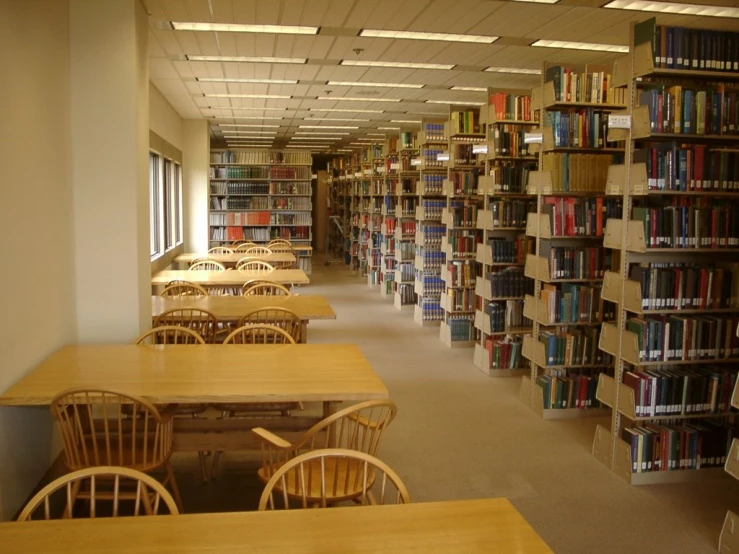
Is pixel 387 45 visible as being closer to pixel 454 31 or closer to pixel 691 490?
pixel 454 31

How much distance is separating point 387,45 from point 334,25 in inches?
31.5

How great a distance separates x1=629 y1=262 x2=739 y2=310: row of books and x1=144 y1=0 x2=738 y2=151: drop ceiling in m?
1.96

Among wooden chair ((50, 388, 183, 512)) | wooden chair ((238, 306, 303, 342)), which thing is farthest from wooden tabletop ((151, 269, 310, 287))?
wooden chair ((50, 388, 183, 512))

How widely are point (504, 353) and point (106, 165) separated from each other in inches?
156

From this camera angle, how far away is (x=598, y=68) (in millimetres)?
5645

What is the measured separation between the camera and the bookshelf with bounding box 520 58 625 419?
17.3 feet

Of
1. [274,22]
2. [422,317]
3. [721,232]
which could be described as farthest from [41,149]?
[422,317]

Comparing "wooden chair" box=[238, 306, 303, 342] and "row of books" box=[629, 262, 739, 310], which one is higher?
"row of books" box=[629, 262, 739, 310]

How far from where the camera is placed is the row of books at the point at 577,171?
5.28 meters

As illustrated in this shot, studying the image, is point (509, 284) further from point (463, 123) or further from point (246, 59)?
point (246, 59)

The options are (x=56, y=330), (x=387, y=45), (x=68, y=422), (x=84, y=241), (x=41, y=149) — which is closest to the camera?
(x=68, y=422)

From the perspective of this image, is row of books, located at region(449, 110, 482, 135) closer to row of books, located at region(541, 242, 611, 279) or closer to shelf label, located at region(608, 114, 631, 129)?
row of books, located at region(541, 242, 611, 279)

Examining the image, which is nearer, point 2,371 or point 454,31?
point 2,371

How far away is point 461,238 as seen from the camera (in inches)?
310
